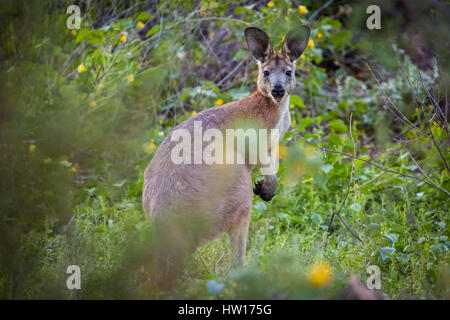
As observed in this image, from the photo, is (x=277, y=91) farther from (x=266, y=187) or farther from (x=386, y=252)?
(x=386, y=252)

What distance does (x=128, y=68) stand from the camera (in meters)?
5.22

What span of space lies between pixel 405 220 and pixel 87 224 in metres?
2.42

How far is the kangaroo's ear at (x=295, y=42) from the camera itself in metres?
4.19

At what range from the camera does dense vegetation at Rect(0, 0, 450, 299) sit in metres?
2.96

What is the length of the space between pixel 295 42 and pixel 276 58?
0.20 m

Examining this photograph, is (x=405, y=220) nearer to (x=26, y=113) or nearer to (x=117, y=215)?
(x=117, y=215)

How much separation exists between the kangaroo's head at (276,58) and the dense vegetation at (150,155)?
22.0 inches

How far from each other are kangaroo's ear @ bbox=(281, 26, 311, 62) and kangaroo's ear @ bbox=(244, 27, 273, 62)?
0.40 feet

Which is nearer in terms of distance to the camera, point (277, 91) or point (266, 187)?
point (277, 91)

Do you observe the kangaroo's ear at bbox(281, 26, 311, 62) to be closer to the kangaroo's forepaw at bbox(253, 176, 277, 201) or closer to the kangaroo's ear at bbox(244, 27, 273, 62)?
the kangaroo's ear at bbox(244, 27, 273, 62)

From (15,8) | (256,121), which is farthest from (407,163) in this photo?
(15,8)

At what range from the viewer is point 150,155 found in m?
5.28

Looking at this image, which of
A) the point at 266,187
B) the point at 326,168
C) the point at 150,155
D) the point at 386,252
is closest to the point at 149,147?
the point at 150,155

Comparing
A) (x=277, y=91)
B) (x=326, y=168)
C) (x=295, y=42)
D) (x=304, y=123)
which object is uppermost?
(x=295, y=42)
